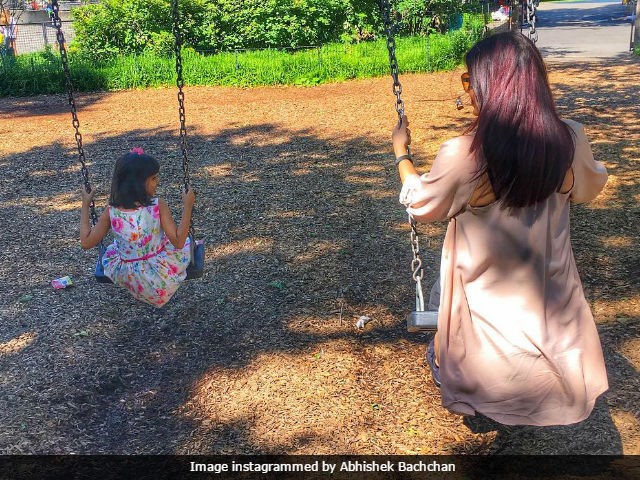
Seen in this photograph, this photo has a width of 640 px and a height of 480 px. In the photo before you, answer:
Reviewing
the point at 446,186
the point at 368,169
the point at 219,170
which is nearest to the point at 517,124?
the point at 446,186

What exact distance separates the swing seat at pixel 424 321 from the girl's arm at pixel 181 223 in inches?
52.6

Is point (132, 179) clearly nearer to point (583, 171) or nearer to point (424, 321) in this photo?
point (424, 321)

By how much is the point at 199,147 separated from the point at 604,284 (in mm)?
5435

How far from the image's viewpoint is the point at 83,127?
387 inches

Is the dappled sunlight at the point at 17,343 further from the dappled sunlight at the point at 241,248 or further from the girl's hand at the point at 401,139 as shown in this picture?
the girl's hand at the point at 401,139

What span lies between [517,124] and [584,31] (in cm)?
2151

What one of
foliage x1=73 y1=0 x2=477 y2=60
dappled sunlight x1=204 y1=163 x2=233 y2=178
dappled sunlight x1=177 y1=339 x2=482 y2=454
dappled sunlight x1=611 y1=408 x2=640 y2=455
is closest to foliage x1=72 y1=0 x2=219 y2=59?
foliage x1=73 y1=0 x2=477 y2=60

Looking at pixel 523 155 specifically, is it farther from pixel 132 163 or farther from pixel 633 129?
pixel 633 129

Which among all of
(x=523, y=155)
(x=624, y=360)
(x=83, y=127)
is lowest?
(x=624, y=360)

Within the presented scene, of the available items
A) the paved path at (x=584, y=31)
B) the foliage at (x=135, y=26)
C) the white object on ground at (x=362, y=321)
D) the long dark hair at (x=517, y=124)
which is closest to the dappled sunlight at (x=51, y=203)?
the white object on ground at (x=362, y=321)

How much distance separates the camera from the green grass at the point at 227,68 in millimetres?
12680

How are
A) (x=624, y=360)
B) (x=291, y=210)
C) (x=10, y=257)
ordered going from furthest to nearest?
(x=291, y=210) < (x=10, y=257) < (x=624, y=360)

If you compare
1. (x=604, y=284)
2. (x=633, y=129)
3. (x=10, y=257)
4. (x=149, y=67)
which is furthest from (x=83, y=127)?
(x=604, y=284)
